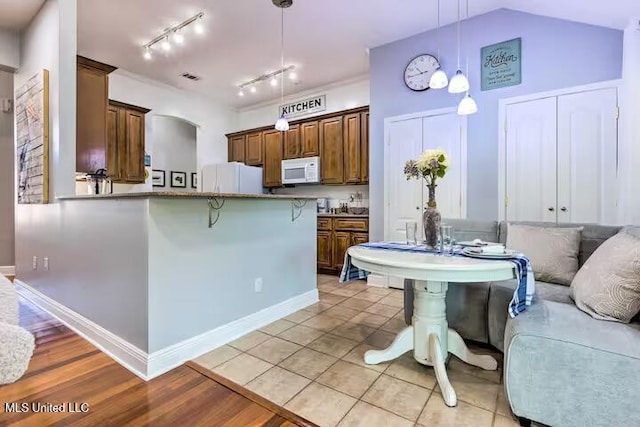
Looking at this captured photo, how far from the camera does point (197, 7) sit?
3.13 metres

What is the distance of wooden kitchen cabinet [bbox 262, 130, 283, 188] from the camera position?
5496mm

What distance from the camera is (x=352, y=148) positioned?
4645 millimetres

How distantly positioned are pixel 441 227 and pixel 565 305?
739 mm

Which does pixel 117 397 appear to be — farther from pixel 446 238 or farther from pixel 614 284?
pixel 614 284

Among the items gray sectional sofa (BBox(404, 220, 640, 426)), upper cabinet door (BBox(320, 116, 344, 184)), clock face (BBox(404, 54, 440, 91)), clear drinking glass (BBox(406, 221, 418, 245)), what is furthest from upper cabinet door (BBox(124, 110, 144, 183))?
gray sectional sofa (BBox(404, 220, 640, 426))

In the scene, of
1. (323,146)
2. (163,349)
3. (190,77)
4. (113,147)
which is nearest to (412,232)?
(163,349)

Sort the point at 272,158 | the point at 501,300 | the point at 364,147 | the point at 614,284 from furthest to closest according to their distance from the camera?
1. the point at 272,158
2. the point at 364,147
3. the point at 501,300
4. the point at 614,284

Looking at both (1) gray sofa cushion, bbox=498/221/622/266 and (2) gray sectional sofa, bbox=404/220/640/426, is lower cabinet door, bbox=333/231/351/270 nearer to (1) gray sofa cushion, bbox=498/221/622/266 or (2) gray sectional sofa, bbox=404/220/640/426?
(1) gray sofa cushion, bbox=498/221/622/266

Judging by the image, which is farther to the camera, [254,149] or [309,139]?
[254,149]

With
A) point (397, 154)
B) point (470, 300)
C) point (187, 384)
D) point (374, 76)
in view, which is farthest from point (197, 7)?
point (470, 300)

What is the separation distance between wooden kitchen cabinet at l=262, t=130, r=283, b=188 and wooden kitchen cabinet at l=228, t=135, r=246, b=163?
55 centimetres

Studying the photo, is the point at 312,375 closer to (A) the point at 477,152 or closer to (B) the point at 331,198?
(A) the point at 477,152

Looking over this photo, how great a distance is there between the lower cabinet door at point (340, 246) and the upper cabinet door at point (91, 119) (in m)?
2.90

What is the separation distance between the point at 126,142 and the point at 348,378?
432 cm
